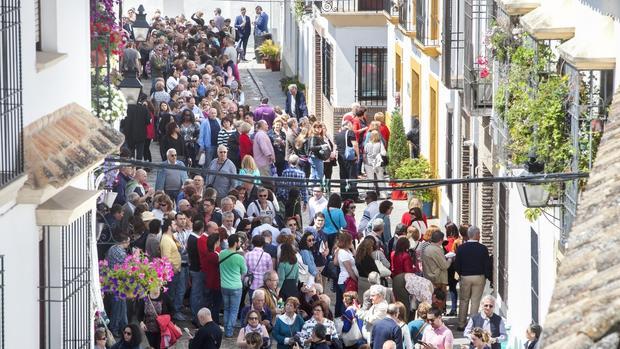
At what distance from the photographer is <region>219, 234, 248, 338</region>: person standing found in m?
19.9

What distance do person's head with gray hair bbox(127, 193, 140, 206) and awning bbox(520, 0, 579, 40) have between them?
6.72 meters

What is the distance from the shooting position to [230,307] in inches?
790

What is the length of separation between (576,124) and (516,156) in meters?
2.20

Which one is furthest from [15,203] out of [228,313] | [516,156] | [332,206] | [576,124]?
[332,206]

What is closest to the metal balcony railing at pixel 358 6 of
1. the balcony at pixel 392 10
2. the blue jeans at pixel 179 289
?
the balcony at pixel 392 10

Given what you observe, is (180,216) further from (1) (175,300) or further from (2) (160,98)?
(2) (160,98)

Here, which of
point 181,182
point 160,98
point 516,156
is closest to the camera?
point 516,156

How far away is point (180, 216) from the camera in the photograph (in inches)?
829

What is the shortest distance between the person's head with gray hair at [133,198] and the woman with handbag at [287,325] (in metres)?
5.04

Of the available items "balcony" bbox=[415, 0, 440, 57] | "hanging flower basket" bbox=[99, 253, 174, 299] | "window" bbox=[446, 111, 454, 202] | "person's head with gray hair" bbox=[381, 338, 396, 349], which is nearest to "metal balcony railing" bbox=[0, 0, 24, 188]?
"person's head with gray hair" bbox=[381, 338, 396, 349]

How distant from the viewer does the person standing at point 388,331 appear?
56.9 feet

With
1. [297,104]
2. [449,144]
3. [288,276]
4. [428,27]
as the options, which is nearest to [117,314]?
[288,276]

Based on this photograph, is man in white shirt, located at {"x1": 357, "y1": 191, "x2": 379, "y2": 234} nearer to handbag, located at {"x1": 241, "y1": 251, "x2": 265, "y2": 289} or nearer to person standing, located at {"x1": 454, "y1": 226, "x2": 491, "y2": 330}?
person standing, located at {"x1": 454, "y1": 226, "x2": 491, "y2": 330}

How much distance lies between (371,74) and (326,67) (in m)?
2.31
